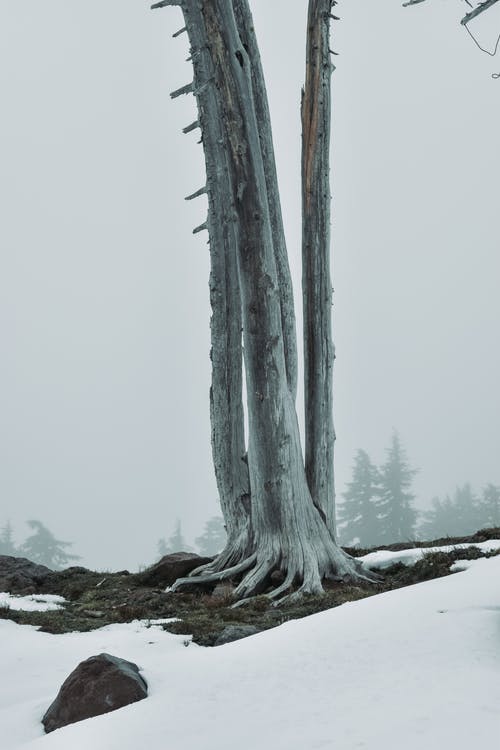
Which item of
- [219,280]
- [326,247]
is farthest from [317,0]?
[219,280]

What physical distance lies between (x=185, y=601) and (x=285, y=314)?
3919mm

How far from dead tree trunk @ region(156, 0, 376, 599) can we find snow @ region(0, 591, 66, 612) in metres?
1.55

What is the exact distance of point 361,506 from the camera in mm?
43781

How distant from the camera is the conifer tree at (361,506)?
141 ft

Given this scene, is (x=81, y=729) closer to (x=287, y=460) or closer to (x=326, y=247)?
(x=287, y=460)

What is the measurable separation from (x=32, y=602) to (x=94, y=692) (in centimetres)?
514

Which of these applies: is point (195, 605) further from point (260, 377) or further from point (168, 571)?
point (260, 377)

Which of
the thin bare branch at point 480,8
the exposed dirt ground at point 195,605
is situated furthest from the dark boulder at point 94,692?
the thin bare branch at point 480,8

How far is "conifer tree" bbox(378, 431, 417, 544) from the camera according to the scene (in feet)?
138

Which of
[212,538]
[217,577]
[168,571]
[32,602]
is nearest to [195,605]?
[217,577]

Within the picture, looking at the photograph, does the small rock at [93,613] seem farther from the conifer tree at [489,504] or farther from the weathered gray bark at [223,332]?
the conifer tree at [489,504]

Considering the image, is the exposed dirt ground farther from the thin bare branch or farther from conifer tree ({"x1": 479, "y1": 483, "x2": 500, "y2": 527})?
conifer tree ({"x1": 479, "y1": 483, "x2": 500, "y2": 527})

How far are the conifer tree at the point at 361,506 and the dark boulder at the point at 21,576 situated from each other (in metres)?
34.1

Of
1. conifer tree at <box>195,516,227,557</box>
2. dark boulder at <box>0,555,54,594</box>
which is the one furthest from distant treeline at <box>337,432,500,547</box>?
dark boulder at <box>0,555,54,594</box>
